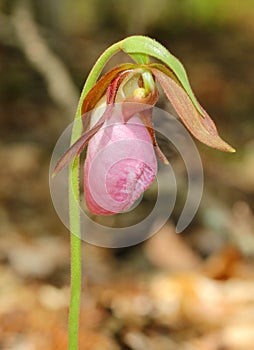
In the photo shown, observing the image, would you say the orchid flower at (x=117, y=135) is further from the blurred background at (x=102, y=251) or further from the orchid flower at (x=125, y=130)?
the blurred background at (x=102, y=251)

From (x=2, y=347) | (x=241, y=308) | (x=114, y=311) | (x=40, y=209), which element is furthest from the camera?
(x=40, y=209)

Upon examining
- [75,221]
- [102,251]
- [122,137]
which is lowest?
[102,251]

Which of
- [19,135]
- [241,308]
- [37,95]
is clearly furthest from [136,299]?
[37,95]

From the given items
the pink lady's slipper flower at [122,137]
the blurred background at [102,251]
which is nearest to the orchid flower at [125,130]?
the pink lady's slipper flower at [122,137]

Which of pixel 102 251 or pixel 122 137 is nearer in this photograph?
pixel 122 137

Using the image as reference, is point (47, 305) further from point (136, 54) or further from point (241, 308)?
point (136, 54)

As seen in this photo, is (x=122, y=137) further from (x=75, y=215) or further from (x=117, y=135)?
(x=75, y=215)

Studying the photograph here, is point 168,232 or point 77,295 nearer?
point 77,295

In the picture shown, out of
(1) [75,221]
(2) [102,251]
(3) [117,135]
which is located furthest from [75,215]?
(2) [102,251]
